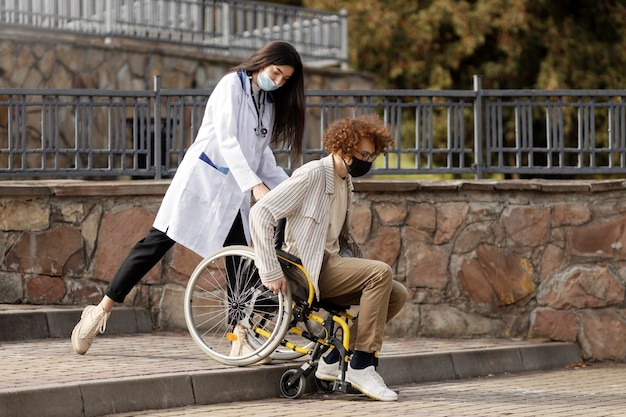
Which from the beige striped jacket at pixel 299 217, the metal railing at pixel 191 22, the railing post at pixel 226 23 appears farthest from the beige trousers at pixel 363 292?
the railing post at pixel 226 23

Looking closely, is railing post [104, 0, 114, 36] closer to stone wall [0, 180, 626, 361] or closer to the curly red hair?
stone wall [0, 180, 626, 361]

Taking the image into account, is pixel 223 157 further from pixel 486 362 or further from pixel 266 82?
pixel 486 362

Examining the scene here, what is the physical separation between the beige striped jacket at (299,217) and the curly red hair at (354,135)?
13cm

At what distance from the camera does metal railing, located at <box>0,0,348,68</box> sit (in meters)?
15.5

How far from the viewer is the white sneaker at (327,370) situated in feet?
22.0

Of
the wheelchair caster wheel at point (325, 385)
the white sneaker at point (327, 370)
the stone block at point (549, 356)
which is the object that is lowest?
the stone block at point (549, 356)

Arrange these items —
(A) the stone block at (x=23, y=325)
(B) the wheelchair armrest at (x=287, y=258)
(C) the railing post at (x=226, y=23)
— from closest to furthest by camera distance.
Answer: (B) the wheelchair armrest at (x=287, y=258), (A) the stone block at (x=23, y=325), (C) the railing post at (x=226, y=23)

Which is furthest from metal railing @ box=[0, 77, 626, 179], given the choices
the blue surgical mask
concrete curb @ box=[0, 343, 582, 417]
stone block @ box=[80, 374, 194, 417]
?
stone block @ box=[80, 374, 194, 417]

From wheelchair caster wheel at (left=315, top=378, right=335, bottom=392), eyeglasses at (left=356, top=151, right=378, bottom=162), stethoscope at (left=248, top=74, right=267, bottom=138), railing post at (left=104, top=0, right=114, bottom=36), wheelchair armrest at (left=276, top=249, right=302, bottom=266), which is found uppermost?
railing post at (left=104, top=0, right=114, bottom=36)

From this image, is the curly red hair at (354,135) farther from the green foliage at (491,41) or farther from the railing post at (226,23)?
the green foliage at (491,41)

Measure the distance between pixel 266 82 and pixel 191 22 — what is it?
10.4m

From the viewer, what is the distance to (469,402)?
270 inches

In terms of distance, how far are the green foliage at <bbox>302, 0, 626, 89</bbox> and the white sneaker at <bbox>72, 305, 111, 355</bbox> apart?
47.8 feet

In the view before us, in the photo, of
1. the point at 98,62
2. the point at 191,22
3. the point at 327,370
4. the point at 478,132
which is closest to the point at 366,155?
the point at 327,370
